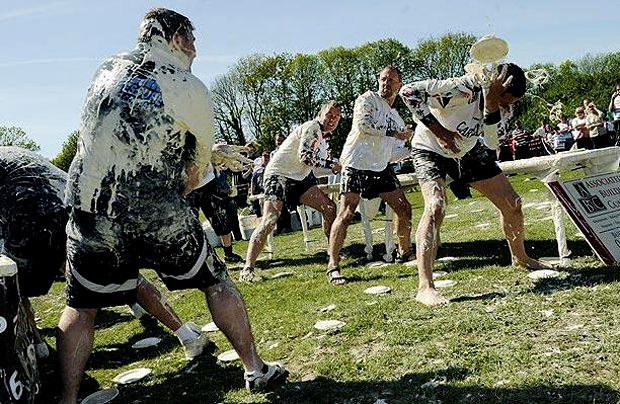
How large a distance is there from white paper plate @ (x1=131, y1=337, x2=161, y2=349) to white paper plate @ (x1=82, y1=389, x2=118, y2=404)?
82 centimetres

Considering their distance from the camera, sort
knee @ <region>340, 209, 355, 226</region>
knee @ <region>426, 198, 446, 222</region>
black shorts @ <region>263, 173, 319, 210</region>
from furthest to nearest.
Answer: black shorts @ <region>263, 173, 319, 210</region>
knee @ <region>340, 209, 355, 226</region>
knee @ <region>426, 198, 446, 222</region>

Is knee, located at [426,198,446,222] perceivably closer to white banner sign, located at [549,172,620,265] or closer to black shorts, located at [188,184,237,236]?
white banner sign, located at [549,172,620,265]

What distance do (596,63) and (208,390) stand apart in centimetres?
5992

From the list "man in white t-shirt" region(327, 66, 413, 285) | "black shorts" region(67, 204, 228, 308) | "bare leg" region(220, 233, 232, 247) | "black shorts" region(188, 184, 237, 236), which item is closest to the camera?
"black shorts" region(67, 204, 228, 308)

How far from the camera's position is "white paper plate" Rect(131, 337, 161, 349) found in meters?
4.05

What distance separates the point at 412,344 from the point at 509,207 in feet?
5.93

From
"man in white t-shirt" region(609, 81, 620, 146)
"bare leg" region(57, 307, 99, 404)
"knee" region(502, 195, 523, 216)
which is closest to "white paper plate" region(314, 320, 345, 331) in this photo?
"bare leg" region(57, 307, 99, 404)

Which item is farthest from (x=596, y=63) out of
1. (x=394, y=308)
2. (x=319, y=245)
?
(x=394, y=308)

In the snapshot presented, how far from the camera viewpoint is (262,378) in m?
2.89

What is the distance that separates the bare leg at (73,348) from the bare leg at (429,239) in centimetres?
216

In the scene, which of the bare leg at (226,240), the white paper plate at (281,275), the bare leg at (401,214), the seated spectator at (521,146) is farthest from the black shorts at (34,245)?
the seated spectator at (521,146)

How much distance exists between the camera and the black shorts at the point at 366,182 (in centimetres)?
551

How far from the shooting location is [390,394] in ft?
8.62

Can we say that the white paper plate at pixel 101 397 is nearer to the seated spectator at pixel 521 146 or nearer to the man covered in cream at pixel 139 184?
the man covered in cream at pixel 139 184
